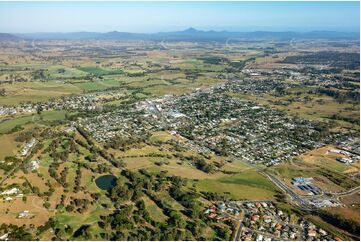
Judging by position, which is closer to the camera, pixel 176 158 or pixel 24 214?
pixel 24 214

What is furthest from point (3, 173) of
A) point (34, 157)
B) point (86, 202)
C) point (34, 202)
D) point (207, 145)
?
point (207, 145)

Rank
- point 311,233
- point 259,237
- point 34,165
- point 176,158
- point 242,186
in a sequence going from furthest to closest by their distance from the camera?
point 176,158, point 34,165, point 242,186, point 311,233, point 259,237

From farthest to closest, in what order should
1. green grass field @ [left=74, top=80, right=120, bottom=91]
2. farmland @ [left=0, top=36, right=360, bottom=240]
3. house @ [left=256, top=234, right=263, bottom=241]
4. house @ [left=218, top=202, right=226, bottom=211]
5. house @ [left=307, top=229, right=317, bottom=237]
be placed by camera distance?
green grass field @ [left=74, top=80, right=120, bottom=91] → house @ [left=218, top=202, right=226, bottom=211] → farmland @ [left=0, top=36, right=360, bottom=240] → house @ [left=307, top=229, right=317, bottom=237] → house @ [left=256, top=234, right=263, bottom=241]

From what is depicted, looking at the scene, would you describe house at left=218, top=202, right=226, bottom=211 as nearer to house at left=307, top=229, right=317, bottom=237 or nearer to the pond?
house at left=307, top=229, right=317, bottom=237

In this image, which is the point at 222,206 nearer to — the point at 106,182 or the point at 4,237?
the point at 106,182

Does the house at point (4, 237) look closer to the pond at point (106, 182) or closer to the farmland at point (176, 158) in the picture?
the farmland at point (176, 158)

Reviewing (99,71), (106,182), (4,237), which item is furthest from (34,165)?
(99,71)

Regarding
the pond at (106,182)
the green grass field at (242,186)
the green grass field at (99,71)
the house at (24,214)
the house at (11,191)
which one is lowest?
the green grass field at (242,186)

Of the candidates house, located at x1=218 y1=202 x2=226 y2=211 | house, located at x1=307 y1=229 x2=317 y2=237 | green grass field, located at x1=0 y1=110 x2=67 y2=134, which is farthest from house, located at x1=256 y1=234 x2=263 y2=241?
green grass field, located at x1=0 y1=110 x2=67 y2=134

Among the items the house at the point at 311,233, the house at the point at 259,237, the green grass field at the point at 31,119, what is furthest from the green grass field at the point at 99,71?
the house at the point at 311,233
